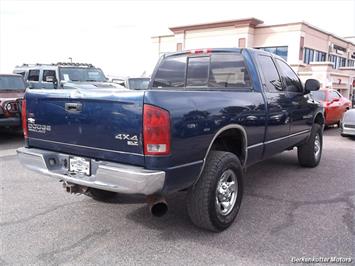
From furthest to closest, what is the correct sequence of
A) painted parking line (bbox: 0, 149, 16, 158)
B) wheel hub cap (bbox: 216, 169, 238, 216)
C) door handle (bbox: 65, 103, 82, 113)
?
painted parking line (bbox: 0, 149, 16, 158), wheel hub cap (bbox: 216, 169, 238, 216), door handle (bbox: 65, 103, 82, 113)

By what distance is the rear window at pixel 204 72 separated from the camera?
15.0ft

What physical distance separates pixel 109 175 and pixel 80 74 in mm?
9902

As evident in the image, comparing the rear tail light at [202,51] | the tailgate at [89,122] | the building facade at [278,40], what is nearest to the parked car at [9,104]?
the tailgate at [89,122]

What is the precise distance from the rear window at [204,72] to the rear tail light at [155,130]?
1.89 meters

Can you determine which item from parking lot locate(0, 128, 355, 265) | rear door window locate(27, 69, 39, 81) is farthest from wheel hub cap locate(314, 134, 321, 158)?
rear door window locate(27, 69, 39, 81)

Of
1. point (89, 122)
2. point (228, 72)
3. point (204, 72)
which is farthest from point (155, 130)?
point (204, 72)

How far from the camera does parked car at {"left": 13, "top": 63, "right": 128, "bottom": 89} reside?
11500 millimetres

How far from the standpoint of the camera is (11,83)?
9.68m

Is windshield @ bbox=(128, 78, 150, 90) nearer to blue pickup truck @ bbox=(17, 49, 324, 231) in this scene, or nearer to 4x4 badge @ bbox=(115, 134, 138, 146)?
blue pickup truck @ bbox=(17, 49, 324, 231)

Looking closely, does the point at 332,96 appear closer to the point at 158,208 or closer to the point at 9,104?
the point at 9,104

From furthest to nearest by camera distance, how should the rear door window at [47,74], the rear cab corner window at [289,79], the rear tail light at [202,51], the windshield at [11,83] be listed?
the rear door window at [47,74]
the windshield at [11,83]
the rear cab corner window at [289,79]
the rear tail light at [202,51]

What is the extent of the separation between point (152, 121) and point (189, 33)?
32390 mm

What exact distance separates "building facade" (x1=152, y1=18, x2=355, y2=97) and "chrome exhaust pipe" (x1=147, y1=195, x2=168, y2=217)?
23009 millimetres

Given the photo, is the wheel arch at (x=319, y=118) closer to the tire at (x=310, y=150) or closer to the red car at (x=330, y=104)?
the tire at (x=310, y=150)
